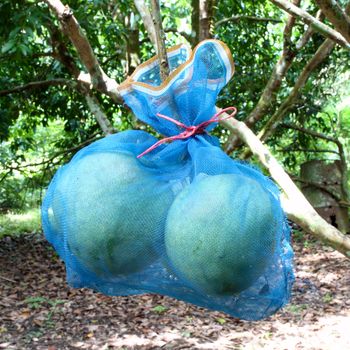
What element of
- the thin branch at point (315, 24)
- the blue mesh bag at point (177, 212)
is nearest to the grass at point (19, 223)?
the thin branch at point (315, 24)

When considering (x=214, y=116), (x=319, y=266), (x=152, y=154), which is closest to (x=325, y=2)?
(x=214, y=116)

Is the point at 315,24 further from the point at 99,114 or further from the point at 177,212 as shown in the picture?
the point at 99,114

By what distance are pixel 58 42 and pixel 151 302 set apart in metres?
2.44

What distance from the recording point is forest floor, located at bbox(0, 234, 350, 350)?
4.37 meters

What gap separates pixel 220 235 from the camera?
1146mm

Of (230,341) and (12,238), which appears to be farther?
(12,238)

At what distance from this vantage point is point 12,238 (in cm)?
757

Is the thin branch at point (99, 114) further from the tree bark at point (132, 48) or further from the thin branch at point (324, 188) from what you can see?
the thin branch at point (324, 188)

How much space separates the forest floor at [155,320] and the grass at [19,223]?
5.95ft

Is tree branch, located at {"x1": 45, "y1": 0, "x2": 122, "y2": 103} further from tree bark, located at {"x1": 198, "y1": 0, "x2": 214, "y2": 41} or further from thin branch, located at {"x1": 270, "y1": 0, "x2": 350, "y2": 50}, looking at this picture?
tree bark, located at {"x1": 198, "y1": 0, "x2": 214, "y2": 41}

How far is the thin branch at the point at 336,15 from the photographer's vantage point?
1.91 meters

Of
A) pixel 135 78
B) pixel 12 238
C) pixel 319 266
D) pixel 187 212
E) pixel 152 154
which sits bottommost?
pixel 319 266

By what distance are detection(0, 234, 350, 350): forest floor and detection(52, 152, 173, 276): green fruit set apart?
319cm

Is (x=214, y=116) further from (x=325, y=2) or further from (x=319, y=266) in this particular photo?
(x=319, y=266)
